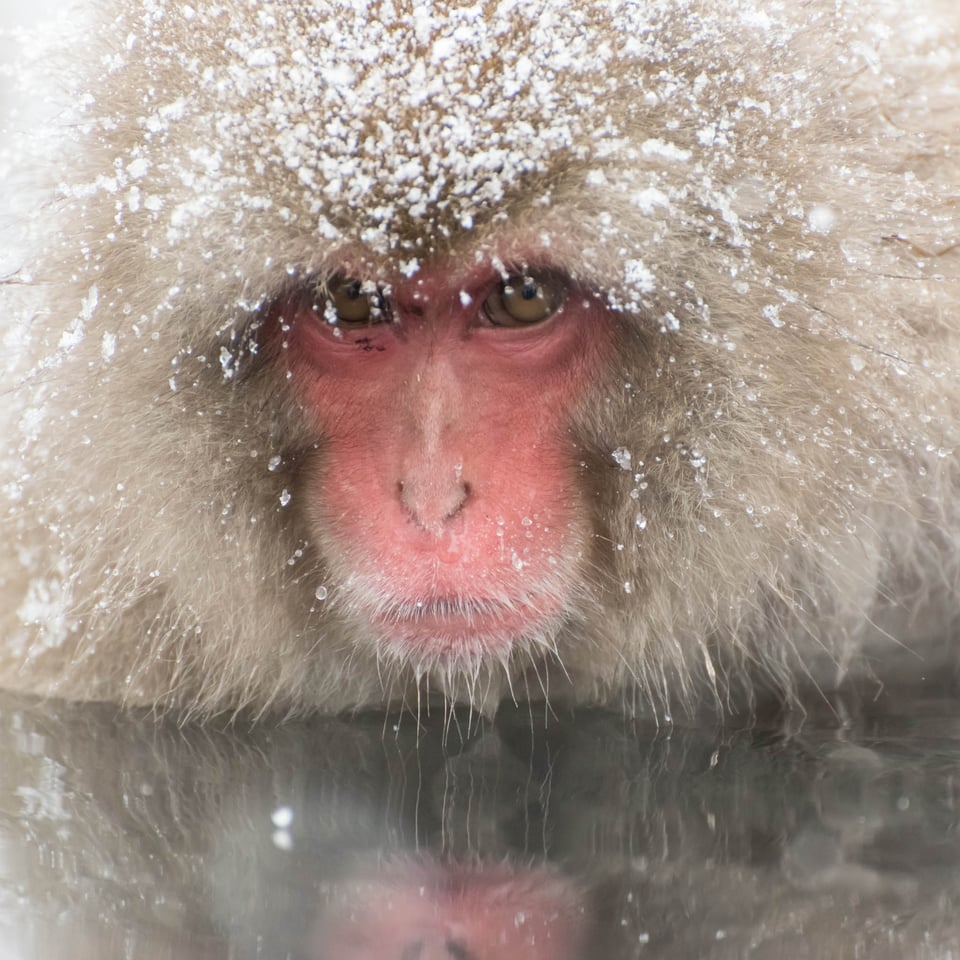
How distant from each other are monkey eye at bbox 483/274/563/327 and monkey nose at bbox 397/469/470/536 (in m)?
0.26

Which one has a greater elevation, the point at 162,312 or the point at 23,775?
the point at 162,312

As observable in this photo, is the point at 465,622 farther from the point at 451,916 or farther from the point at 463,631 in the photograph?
the point at 451,916

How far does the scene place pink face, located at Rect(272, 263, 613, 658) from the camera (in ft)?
7.86

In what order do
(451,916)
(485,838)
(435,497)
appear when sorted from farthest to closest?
(435,497)
(485,838)
(451,916)

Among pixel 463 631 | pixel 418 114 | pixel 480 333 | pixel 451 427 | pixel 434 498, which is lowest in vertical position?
pixel 463 631

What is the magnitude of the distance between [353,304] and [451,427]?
25 centimetres

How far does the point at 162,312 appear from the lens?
2.38 meters

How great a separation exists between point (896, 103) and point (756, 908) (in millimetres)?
1325

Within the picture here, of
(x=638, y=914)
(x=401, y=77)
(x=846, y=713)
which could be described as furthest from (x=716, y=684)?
(x=401, y=77)

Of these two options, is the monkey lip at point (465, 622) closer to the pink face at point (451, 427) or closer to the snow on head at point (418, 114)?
the pink face at point (451, 427)

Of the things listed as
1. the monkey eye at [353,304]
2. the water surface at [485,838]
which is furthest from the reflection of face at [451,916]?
the monkey eye at [353,304]

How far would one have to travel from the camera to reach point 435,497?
2.39 meters

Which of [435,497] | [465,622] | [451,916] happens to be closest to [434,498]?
[435,497]

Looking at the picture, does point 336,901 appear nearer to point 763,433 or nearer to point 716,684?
point 763,433
